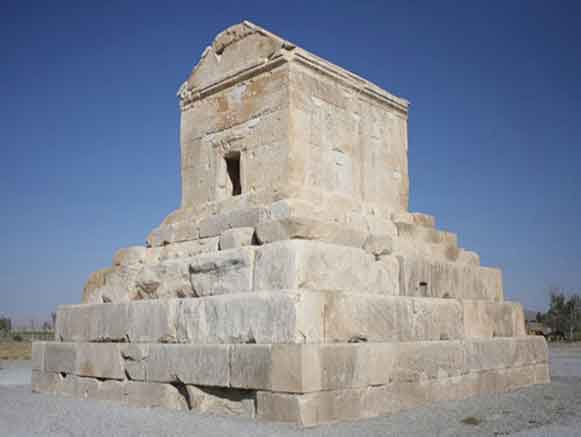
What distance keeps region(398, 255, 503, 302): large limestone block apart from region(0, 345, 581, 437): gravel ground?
1.36 meters

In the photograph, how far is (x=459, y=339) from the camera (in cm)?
778

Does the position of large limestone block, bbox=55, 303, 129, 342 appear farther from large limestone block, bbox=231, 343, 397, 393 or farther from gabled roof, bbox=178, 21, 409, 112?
gabled roof, bbox=178, 21, 409, 112

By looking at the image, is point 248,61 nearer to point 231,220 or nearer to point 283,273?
point 231,220

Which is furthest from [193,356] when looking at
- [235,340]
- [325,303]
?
[325,303]

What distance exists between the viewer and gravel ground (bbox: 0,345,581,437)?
208 inches

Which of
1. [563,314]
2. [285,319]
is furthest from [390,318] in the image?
[563,314]

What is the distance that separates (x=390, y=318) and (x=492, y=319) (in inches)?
99.2

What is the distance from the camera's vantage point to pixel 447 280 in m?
8.09

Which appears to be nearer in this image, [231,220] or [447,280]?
[231,220]

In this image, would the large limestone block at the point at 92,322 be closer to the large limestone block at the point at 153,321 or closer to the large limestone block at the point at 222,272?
the large limestone block at the point at 153,321

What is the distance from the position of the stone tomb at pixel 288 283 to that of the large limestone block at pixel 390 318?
0.02 m

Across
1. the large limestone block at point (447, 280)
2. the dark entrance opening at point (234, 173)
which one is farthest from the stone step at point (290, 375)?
the dark entrance opening at point (234, 173)

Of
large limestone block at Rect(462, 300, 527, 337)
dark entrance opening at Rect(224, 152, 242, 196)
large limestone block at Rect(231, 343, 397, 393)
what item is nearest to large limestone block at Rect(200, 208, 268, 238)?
dark entrance opening at Rect(224, 152, 242, 196)

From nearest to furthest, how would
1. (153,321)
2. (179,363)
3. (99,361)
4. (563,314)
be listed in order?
1. (179,363)
2. (153,321)
3. (99,361)
4. (563,314)
